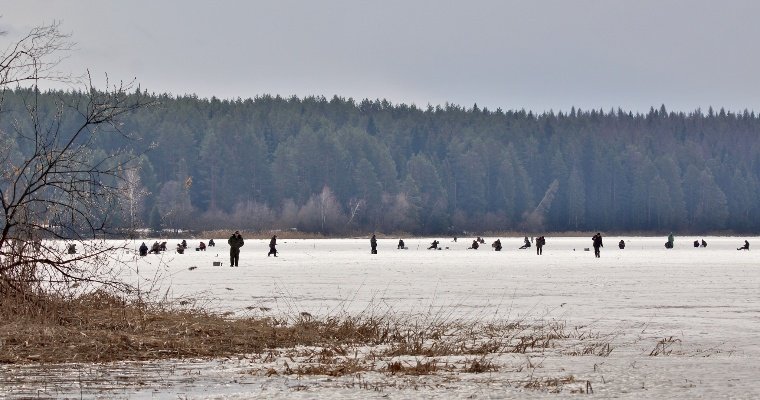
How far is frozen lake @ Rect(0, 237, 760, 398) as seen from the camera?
33.4 feet

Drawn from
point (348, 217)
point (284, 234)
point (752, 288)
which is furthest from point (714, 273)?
point (348, 217)

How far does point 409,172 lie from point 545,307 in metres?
135

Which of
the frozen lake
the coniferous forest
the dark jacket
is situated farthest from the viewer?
the coniferous forest

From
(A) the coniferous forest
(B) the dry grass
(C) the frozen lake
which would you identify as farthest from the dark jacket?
(A) the coniferous forest

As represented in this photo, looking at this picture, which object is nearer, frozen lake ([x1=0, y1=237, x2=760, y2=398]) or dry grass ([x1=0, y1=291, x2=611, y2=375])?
frozen lake ([x1=0, y1=237, x2=760, y2=398])

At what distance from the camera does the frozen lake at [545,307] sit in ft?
33.4

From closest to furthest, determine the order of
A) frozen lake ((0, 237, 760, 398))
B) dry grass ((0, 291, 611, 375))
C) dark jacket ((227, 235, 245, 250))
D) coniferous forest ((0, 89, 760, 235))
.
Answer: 1. frozen lake ((0, 237, 760, 398))
2. dry grass ((0, 291, 611, 375))
3. dark jacket ((227, 235, 245, 250))
4. coniferous forest ((0, 89, 760, 235))

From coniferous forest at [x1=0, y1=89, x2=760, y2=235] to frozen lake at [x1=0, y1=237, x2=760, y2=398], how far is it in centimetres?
9896

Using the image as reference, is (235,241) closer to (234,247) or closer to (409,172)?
(234,247)

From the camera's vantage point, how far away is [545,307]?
20.7 metres

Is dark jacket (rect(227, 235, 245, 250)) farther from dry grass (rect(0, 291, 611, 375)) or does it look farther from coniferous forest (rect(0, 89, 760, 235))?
coniferous forest (rect(0, 89, 760, 235))

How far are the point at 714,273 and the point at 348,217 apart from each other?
111549mm

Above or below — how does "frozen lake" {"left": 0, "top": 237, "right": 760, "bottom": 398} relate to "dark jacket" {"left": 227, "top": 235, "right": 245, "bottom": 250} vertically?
below

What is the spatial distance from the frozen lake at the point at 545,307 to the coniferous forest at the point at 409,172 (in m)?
99.0
